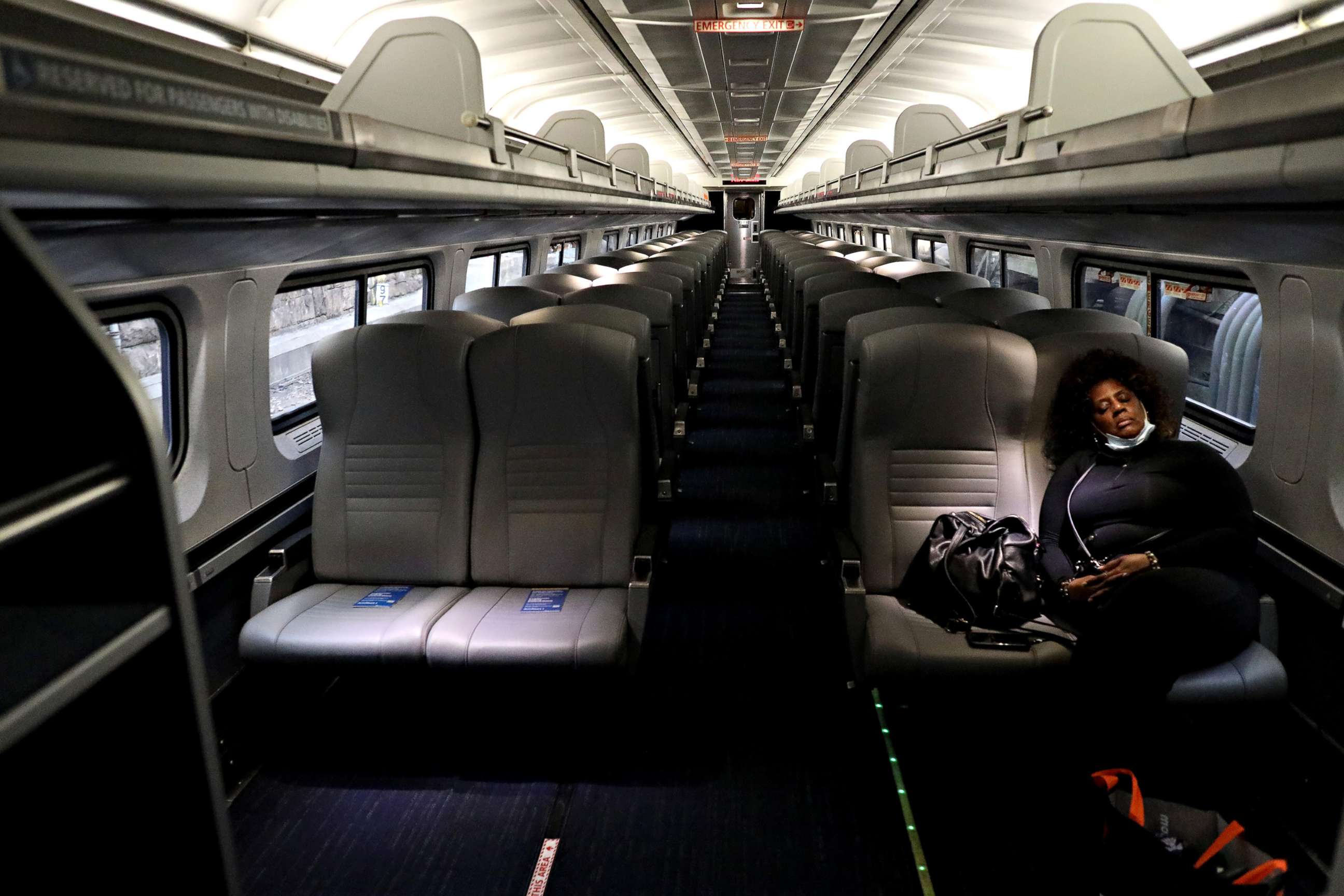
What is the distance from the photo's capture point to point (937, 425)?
3.86 metres

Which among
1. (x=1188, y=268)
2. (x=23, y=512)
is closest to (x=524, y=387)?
(x=23, y=512)

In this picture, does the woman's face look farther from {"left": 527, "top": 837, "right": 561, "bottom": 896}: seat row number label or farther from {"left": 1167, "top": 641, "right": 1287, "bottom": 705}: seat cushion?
{"left": 527, "top": 837, "right": 561, "bottom": 896}: seat row number label

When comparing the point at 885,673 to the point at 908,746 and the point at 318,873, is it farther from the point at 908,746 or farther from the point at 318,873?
the point at 318,873

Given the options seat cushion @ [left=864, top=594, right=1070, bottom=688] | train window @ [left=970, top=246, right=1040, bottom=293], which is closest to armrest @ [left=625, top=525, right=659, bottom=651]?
seat cushion @ [left=864, top=594, right=1070, bottom=688]

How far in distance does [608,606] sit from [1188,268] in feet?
12.2

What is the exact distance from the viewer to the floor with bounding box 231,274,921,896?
299 centimetres

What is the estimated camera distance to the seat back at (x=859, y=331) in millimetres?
4172

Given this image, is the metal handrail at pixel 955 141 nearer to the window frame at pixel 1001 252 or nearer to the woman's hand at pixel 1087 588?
the window frame at pixel 1001 252

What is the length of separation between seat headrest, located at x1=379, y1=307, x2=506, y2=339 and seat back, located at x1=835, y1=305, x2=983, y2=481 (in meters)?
1.84

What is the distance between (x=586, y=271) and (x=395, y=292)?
2463 millimetres

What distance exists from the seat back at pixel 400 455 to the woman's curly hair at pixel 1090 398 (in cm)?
270

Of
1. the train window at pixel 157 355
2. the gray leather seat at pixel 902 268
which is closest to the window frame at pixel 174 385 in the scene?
the train window at pixel 157 355

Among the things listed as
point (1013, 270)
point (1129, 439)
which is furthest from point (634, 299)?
point (1013, 270)

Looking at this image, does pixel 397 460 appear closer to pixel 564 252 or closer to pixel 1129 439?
pixel 1129 439
